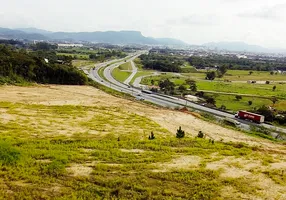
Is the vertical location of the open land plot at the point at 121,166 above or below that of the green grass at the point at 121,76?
above

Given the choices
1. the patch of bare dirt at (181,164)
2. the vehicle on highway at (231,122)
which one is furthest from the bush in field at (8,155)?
the vehicle on highway at (231,122)

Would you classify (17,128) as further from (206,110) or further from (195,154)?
(206,110)

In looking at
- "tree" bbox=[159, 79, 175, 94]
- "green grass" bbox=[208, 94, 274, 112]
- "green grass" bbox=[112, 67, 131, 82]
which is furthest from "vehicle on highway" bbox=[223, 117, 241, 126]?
"green grass" bbox=[112, 67, 131, 82]

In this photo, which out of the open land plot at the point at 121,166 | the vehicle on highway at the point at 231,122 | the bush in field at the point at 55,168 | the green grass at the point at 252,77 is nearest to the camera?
the open land plot at the point at 121,166

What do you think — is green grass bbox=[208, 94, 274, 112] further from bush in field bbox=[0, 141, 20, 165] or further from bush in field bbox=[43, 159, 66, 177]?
bush in field bbox=[0, 141, 20, 165]

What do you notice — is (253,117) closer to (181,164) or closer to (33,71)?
(181,164)

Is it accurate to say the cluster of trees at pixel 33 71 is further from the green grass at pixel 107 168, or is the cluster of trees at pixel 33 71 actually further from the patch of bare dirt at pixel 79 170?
the patch of bare dirt at pixel 79 170
